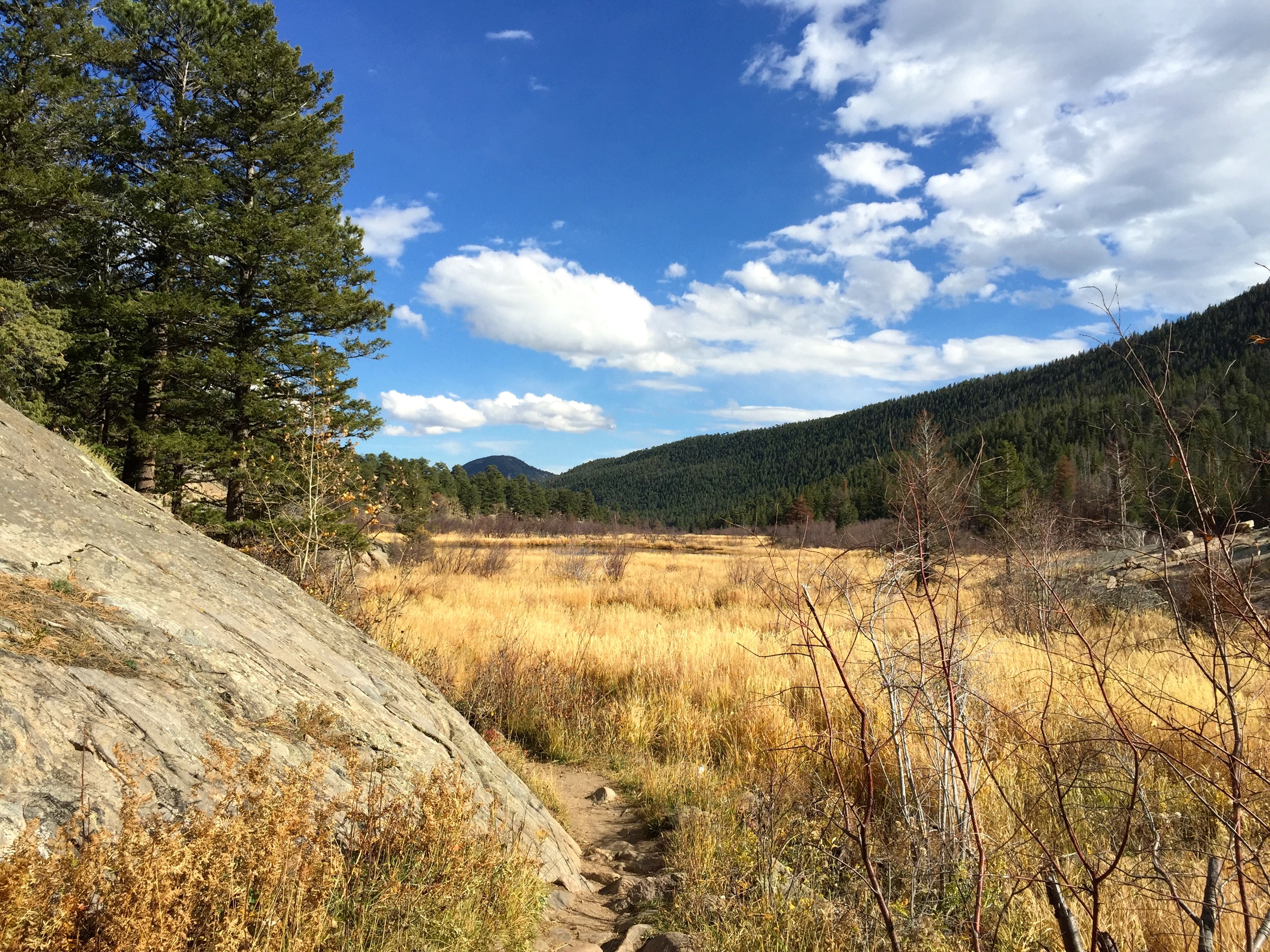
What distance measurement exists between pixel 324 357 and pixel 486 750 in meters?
12.6

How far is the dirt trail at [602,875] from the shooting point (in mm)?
3322

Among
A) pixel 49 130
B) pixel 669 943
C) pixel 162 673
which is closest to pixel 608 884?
pixel 669 943

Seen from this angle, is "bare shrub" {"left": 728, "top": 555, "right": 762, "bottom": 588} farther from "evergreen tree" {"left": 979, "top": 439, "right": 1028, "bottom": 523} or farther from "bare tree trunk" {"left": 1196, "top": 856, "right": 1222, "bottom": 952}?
"bare tree trunk" {"left": 1196, "top": 856, "right": 1222, "bottom": 952}

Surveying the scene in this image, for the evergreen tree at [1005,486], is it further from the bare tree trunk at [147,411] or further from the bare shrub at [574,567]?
the bare tree trunk at [147,411]

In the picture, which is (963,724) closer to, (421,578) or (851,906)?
(851,906)

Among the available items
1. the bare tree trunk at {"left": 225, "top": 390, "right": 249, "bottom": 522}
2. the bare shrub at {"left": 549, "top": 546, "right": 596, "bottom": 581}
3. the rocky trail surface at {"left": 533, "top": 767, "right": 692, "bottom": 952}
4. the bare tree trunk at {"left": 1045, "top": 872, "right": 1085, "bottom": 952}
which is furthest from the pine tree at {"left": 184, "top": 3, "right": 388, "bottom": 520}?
the bare tree trunk at {"left": 1045, "top": 872, "right": 1085, "bottom": 952}

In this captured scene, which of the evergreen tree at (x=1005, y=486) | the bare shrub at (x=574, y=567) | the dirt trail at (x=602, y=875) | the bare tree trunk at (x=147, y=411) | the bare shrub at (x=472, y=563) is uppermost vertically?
the bare tree trunk at (x=147, y=411)

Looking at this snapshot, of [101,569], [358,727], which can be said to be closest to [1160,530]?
[358,727]

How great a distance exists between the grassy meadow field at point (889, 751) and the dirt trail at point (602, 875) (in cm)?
22

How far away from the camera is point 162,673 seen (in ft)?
9.40

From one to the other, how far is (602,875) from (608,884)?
0.14 metres

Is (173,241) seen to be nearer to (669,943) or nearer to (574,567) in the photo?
(574,567)

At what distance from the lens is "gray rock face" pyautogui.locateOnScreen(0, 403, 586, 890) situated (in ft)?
7.25

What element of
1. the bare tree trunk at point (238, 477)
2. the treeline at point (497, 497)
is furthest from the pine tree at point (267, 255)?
the treeline at point (497, 497)
